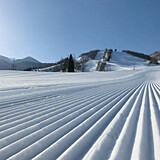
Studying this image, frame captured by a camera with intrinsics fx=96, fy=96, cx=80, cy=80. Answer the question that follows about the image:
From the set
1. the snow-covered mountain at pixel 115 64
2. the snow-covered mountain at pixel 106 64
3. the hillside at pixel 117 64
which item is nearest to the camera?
the snow-covered mountain at pixel 115 64

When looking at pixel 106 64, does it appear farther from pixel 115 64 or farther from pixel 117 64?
pixel 117 64

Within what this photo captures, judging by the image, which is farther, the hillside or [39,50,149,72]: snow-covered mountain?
[39,50,149,72]: snow-covered mountain

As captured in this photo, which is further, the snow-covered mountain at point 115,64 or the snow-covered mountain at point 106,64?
the snow-covered mountain at point 106,64

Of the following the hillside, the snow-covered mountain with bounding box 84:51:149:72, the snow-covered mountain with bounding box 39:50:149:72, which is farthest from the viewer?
the snow-covered mountain with bounding box 39:50:149:72

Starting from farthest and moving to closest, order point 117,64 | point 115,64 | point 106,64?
point 117,64, point 106,64, point 115,64

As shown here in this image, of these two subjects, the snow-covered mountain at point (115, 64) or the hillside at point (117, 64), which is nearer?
the snow-covered mountain at point (115, 64)

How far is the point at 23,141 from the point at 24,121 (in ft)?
1.89

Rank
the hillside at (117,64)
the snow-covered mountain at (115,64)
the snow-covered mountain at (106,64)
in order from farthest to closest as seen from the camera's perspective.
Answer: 1. the snow-covered mountain at (106,64)
2. the hillside at (117,64)
3. the snow-covered mountain at (115,64)

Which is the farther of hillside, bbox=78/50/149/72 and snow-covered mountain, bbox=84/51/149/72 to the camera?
hillside, bbox=78/50/149/72

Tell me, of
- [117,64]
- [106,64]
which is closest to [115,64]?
[117,64]

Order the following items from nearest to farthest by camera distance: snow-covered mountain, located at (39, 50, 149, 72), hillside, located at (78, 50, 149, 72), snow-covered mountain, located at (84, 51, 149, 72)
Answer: snow-covered mountain, located at (84, 51, 149, 72) < hillside, located at (78, 50, 149, 72) < snow-covered mountain, located at (39, 50, 149, 72)

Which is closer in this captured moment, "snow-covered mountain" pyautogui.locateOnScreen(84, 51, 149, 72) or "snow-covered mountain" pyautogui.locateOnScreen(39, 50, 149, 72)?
"snow-covered mountain" pyautogui.locateOnScreen(84, 51, 149, 72)

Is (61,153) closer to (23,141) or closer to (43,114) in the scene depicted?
(23,141)

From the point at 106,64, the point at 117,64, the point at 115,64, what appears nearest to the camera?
the point at 115,64
